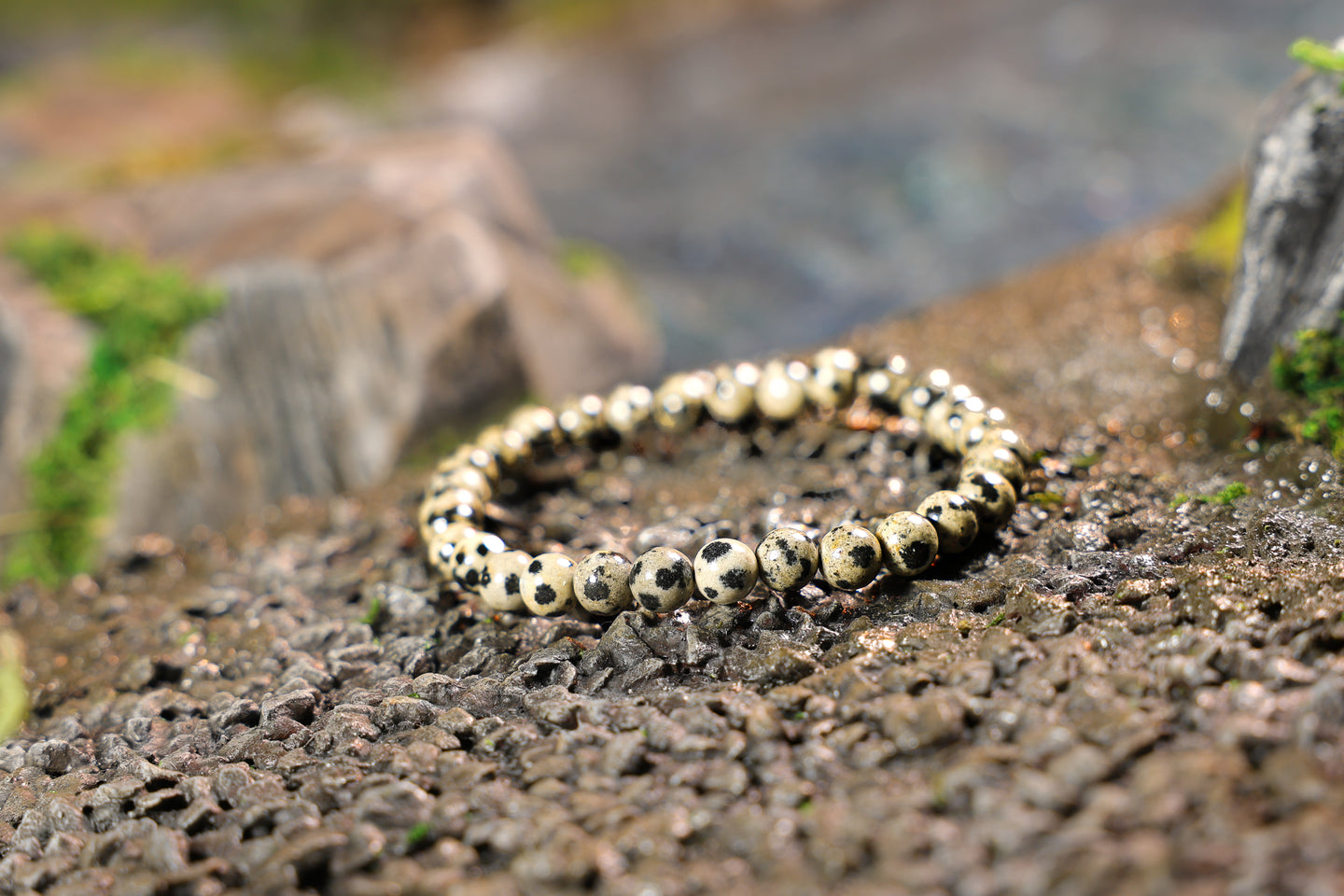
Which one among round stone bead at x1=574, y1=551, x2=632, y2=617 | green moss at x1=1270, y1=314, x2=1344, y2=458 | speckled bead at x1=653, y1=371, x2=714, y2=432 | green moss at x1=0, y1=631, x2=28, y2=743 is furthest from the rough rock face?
green moss at x1=0, y1=631, x2=28, y2=743

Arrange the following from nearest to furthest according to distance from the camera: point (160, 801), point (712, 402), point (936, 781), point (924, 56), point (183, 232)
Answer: point (936, 781)
point (160, 801)
point (712, 402)
point (183, 232)
point (924, 56)

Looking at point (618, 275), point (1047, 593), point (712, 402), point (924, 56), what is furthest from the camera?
point (924, 56)

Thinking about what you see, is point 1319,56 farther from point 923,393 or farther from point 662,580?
point 662,580

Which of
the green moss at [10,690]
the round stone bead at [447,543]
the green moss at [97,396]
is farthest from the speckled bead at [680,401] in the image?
the green moss at [10,690]

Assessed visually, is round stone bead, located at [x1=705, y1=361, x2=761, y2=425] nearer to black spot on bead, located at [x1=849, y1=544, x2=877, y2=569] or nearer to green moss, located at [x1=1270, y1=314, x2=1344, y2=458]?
black spot on bead, located at [x1=849, y1=544, x2=877, y2=569]

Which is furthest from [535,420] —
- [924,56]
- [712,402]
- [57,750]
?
[924,56]

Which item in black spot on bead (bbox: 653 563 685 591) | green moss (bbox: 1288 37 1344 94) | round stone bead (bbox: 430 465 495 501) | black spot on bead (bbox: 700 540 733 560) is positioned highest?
green moss (bbox: 1288 37 1344 94)

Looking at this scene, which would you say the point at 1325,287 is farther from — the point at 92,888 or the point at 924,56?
the point at 924,56
